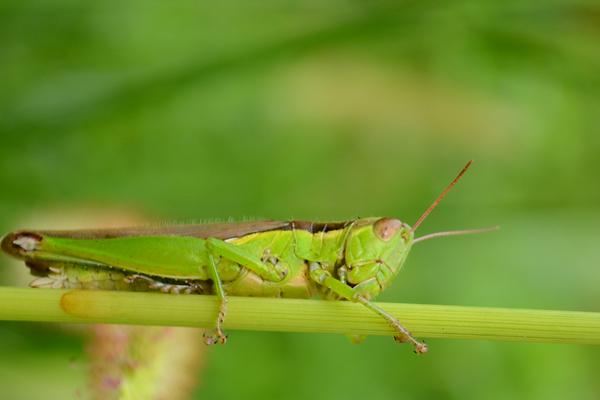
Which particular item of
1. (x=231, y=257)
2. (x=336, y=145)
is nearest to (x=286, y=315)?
(x=231, y=257)

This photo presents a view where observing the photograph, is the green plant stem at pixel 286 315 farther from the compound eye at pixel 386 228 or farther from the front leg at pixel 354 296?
the compound eye at pixel 386 228

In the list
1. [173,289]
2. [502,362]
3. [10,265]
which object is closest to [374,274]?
[173,289]

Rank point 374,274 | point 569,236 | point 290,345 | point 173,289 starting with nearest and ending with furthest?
point 173,289 → point 374,274 → point 290,345 → point 569,236

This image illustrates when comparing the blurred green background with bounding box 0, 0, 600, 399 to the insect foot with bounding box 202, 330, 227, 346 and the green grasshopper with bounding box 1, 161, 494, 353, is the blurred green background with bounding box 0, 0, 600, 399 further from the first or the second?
the insect foot with bounding box 202, 330, 227, 346

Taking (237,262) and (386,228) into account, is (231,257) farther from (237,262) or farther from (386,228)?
(386,228)

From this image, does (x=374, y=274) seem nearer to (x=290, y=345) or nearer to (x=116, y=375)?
(x=116, y=375)

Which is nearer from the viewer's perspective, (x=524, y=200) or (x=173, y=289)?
(x=173, y=289)

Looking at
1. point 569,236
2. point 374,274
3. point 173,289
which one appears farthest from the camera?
point 569,236
